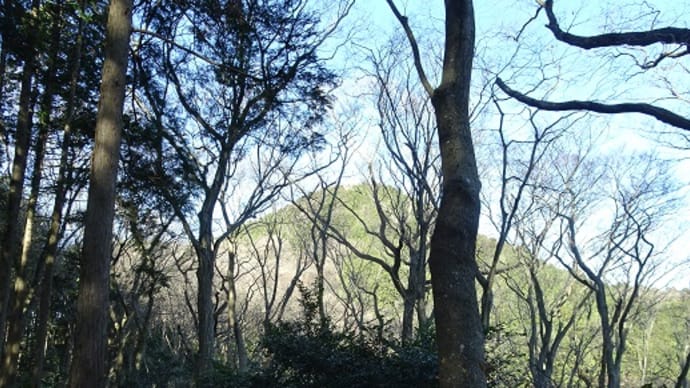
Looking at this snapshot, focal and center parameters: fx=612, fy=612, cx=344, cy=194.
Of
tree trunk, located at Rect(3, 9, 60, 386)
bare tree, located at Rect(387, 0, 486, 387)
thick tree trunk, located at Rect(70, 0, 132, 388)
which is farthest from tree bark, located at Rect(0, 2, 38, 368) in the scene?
bare tree, located at Rect(387, 0, 486, 387)

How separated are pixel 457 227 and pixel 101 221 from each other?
140 inches

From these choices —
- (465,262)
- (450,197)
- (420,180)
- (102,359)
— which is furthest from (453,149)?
(420,180)

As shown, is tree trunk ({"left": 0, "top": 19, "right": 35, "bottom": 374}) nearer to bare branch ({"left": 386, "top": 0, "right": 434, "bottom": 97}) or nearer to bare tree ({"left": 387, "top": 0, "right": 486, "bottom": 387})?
bare branch ({"left": 386, "top": 0, "right": 434, "bottom": 97})

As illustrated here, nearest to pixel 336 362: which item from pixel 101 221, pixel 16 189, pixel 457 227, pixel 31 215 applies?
pixel 101 221

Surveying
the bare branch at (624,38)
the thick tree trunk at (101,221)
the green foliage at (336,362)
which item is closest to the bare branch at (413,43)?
the bare branch at (624,38)

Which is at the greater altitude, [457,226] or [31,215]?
[31,215]

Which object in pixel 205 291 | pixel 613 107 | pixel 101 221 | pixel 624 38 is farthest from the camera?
pixel 205 291

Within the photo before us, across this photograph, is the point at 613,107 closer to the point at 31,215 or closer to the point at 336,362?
the point at 336,362

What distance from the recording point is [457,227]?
171 inches

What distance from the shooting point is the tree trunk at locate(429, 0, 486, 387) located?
406cm

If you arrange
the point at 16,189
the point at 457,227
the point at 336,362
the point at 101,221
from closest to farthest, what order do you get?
the point at 457,227
the point at 101,221
the point at 336,362
the point at 16,189

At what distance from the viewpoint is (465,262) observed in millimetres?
4273

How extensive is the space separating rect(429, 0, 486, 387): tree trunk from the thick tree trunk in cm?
334

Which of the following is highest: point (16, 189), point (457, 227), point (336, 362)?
point (16, 189)
